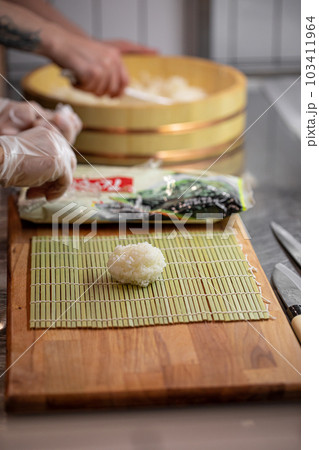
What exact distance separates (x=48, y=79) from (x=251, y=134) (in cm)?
43

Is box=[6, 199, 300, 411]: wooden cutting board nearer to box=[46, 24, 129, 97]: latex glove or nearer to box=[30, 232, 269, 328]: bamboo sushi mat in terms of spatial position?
box=[30, 232, 269, 328]: bamboo sushi mat

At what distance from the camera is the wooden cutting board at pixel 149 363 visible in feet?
1.77

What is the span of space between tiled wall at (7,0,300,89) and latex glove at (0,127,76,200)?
111 cm

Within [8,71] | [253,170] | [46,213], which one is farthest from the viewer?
[8,71]

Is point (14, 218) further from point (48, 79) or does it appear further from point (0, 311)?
point (48, 79)

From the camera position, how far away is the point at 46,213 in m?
0.81

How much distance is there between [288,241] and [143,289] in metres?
0.23

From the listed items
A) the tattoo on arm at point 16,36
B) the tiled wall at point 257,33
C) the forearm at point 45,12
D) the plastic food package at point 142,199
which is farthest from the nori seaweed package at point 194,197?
the tiled wall at point 257,33

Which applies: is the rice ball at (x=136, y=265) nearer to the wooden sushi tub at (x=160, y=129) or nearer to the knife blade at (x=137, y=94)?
the wooden sushi tub at (x=160, y=129)

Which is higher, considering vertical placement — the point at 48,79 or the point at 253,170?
the point at 48,79

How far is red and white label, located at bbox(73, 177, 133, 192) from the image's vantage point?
0.88 metres

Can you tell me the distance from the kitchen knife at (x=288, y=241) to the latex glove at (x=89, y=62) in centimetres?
45

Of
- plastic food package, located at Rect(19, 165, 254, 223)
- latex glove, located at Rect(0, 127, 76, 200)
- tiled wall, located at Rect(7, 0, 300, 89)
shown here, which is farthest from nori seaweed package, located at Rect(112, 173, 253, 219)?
tiled wall, located at Rect(7, 0, 300, 89)

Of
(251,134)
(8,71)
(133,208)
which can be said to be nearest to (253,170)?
(251,134)
